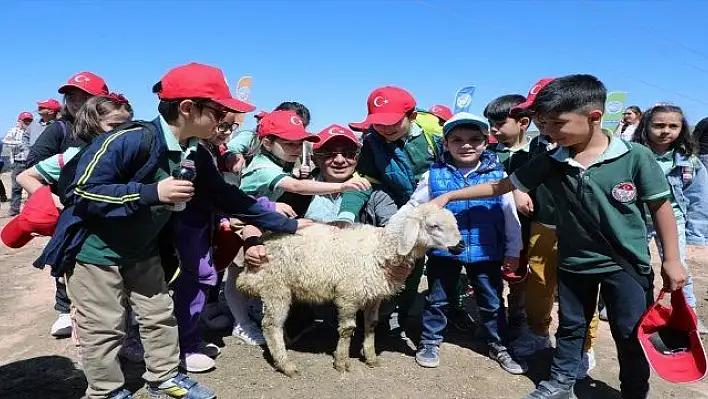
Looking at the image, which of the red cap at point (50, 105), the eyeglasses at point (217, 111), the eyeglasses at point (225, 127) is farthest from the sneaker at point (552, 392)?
the red cap at point (50, 105)

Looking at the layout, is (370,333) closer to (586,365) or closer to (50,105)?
(586,365)

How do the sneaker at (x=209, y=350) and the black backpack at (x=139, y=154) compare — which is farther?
the sneaker at (x=209, y=350)

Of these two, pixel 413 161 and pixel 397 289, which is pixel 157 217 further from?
pixel 413 161

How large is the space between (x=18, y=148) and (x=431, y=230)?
14.6 metres

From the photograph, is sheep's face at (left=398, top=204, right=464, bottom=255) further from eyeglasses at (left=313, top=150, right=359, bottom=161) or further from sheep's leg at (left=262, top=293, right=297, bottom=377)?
sheep's leg at (left=262, top=293, right=297, bottom=377)

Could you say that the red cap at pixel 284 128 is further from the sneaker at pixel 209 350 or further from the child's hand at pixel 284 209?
the sneaker at pixel 209 350

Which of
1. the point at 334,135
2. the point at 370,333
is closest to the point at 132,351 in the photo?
the point at 370,333

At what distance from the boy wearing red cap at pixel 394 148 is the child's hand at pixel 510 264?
82 centimetres

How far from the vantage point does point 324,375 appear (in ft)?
13.4

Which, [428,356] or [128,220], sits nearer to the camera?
[128,220]

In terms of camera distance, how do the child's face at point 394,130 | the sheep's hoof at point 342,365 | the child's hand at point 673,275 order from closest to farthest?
1. the child's hand at point 673,275
2. the sheep's hoof at point 342,365
3. the child's face at point 394,130

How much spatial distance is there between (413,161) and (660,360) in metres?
2.54

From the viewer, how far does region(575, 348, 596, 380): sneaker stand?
13.7 feet

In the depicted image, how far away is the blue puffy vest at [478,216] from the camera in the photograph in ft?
13.8
